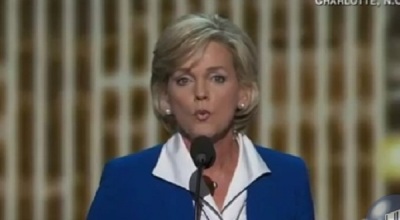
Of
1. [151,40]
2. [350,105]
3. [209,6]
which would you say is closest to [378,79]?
[350,105]

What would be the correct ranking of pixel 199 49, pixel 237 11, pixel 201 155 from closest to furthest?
1. pixel 201 155
2. pixel 199 49
3. pixel 237 11

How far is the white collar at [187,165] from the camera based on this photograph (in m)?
1.43

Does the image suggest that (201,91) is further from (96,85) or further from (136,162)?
(96,85)

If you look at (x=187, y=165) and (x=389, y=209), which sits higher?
(x=187, y=165)

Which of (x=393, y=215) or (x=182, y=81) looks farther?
(x=393, y=215)

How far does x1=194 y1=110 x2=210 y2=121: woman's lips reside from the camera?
141cm

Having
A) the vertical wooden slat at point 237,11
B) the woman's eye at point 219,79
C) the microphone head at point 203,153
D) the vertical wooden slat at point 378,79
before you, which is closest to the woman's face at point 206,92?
the woman's eye at point 219,79

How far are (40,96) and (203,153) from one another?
0.83 meters

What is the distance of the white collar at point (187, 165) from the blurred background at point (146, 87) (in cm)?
52

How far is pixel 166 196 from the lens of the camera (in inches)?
55.8

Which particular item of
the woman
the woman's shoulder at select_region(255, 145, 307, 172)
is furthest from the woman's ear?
the woman's shoulder at select_region(255, 145, 307, 172)

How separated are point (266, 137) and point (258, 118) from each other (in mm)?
52

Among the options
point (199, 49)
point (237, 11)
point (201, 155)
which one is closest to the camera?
point (201, 155)

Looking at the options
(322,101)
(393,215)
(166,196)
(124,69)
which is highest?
(124,69)
